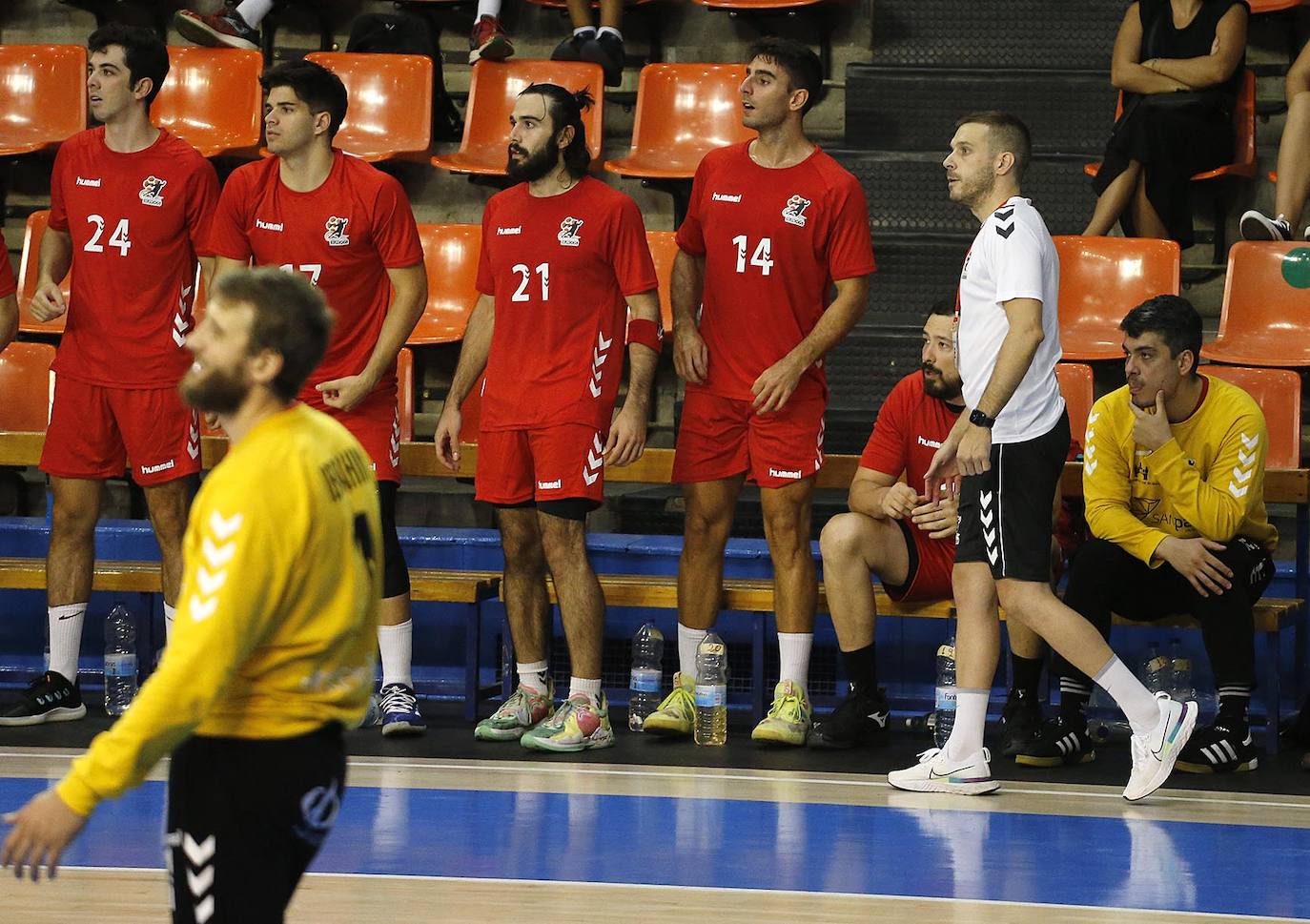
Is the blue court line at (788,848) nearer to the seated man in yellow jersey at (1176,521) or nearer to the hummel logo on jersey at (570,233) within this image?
the seated man in yellow jersey at (1176,521)

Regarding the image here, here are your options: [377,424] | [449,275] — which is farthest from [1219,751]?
[449,275]

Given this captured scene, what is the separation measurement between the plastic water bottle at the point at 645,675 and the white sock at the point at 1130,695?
1.67m

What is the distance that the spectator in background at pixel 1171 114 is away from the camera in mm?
7508

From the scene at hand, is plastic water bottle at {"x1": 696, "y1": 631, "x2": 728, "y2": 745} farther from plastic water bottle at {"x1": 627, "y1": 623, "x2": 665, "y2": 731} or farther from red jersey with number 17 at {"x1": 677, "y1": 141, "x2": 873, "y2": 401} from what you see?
red jersey with number 17 at {"x1": 677, "y1": 141, "x2": 873, "y2": 401}

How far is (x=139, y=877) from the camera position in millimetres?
4023

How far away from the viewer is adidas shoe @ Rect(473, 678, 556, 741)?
5.71 m

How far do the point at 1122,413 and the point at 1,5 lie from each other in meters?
6.69

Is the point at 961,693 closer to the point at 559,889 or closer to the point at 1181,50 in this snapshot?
the point at 559,889

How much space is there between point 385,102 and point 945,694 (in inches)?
169

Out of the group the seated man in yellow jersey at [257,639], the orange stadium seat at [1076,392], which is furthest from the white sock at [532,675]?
the seated man in yellow jersey at [257,639]

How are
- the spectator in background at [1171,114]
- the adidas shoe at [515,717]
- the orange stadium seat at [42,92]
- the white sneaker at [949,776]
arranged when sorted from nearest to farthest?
the white sneaker at [949,776] < the adidas shoe at [515,717] < the spectator in background at [1171,114] < the orange stadium seat at [42,92]

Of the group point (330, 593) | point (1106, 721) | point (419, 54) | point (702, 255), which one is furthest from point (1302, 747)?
point (419, 54)

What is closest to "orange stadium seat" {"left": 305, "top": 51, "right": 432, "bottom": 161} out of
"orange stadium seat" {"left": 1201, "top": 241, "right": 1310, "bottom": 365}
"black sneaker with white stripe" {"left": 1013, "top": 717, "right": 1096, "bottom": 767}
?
"orange stadium seat" {"left": 1201, "top": 241, "right": 1310, "bottom": 365}

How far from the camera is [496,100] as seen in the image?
8477mm
